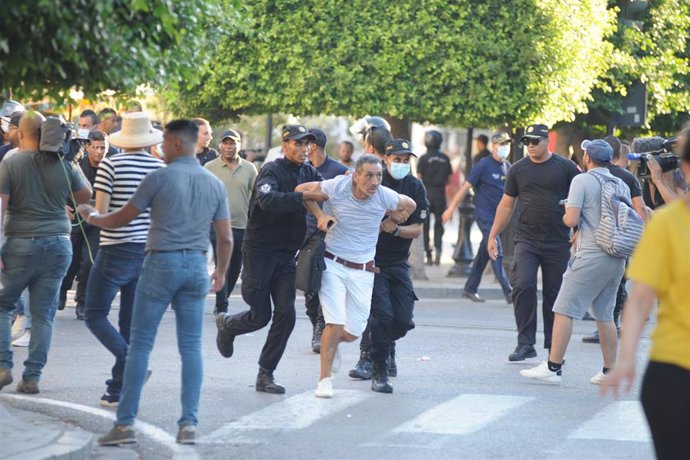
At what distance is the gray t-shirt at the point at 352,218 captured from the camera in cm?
955

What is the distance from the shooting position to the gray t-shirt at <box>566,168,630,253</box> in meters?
10.4

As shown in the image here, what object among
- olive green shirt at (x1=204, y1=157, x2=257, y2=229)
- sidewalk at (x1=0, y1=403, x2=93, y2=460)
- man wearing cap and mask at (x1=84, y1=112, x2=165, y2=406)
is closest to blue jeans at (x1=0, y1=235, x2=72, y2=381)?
man wearing cap and mask at (x1=84, y1=112, x2=165, y2=406)

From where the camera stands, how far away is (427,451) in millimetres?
7941

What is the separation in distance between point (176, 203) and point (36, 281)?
6.42 ft

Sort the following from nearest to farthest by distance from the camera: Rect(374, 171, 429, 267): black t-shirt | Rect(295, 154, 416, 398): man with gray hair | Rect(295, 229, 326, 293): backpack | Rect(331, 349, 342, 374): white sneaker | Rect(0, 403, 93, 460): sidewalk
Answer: Rect(0, 403, 93, 460): sidewalk < Rect(295, 229, 326, 293): backpack < Rect(295, 154, 416, 398): man with gray hair < Rect(331, 349, 342, 374): white sneaker < Rect(374, 171, 429, 267): black t-shirt

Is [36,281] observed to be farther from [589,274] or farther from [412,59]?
[412,59]

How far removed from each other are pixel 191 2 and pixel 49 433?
2422 millimetres

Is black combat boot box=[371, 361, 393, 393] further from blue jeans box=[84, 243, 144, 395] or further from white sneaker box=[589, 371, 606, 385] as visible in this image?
blue jeans box=[84, 243, 144, 395]

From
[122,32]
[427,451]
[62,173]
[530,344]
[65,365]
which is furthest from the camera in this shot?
[530,344]

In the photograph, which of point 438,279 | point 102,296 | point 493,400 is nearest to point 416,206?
point 493,400

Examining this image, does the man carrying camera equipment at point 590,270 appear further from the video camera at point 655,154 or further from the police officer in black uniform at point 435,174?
the police officer in black uniform at point 435,174

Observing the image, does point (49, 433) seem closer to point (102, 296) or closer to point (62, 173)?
point (102, 296)

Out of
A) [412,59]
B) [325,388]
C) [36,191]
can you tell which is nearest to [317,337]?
[325,388]

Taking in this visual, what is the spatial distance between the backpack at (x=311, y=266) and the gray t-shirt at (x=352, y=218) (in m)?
0.16
